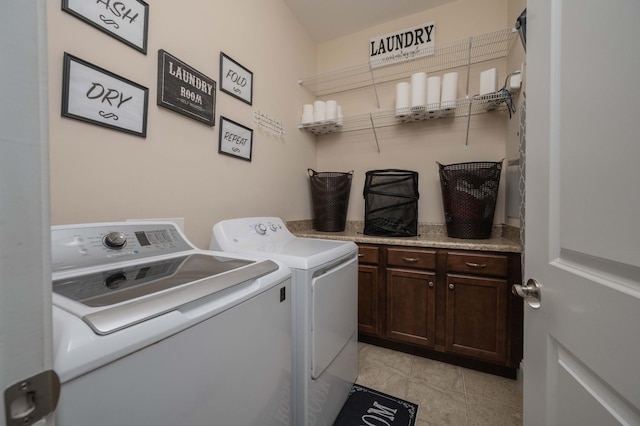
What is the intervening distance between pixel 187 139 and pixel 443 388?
2.21m

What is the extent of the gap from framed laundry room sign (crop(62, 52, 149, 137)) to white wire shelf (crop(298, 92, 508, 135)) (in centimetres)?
151

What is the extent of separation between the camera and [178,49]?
1337 mm

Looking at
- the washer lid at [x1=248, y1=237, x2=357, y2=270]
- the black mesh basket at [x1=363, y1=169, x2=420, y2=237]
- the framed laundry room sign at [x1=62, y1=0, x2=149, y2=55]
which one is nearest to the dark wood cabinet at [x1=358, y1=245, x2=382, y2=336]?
the black mesh basket at [x1=363, y1=169, x2=420, y2=237]

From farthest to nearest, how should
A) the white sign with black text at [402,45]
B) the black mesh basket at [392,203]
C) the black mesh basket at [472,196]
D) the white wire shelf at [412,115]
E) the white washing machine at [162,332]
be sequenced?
the white sign with black text at [402,45] → the black mesh basket at [392,203] → the white wire shelf at [412,115] → the black mesh basket at [472,196] → the white washing machine at [162,332]

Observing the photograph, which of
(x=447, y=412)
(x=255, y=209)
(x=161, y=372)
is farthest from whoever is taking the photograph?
(x=255, y=209)

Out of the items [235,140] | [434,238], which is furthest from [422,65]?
[235,140]

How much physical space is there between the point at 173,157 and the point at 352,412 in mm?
1747

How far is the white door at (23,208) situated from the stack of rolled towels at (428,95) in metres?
2.23

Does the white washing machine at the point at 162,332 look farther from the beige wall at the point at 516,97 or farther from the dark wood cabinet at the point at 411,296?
the beige wall at the point at 516,97

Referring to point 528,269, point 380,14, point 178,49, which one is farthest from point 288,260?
point 380,14

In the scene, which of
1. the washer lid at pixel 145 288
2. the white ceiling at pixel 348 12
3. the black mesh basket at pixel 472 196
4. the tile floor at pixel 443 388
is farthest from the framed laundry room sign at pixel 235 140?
the tile floor at pixel 443 388

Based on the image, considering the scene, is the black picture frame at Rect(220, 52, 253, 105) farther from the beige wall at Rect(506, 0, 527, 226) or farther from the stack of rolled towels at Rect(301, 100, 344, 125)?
the beige wall at Rect(506, 0, 527, 226)

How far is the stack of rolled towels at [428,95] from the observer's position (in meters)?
2.03

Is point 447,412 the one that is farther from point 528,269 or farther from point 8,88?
point 8,88
